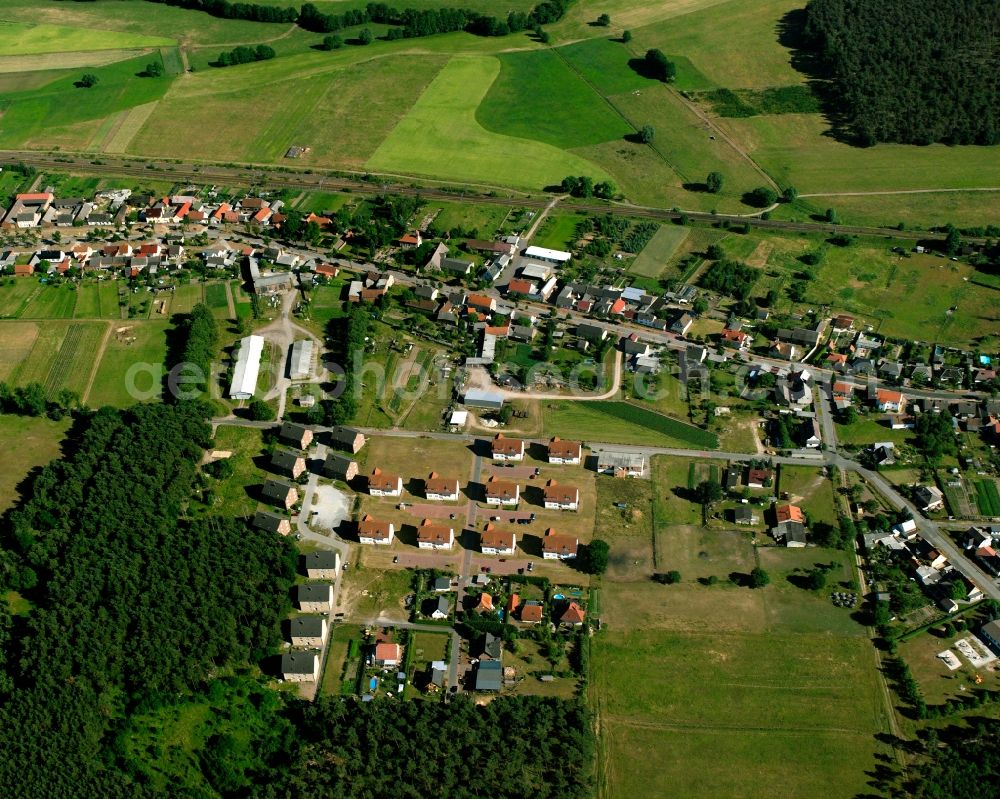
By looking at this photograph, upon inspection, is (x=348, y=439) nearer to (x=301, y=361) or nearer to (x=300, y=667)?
(x=301, y=361)

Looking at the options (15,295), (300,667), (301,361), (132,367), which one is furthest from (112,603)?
(15,295)

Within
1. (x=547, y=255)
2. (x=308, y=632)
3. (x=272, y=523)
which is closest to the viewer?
(x=308, y=632)

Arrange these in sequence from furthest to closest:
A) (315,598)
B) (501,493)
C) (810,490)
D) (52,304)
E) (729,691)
Answer: (52,304), (810,490), (501,493), (315,598), (729,691)

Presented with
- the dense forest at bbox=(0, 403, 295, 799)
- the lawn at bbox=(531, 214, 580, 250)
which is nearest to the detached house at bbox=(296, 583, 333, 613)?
the dense forest at bbox=(0, 403, 295, 799)

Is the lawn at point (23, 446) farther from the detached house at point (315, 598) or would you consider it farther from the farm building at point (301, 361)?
the detached house at point (315, 598)

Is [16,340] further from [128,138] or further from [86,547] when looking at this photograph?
[128,138]

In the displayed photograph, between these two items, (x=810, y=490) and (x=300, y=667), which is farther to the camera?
(x=810, y=490)

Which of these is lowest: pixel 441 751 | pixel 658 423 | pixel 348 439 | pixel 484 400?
pixel 441 751
